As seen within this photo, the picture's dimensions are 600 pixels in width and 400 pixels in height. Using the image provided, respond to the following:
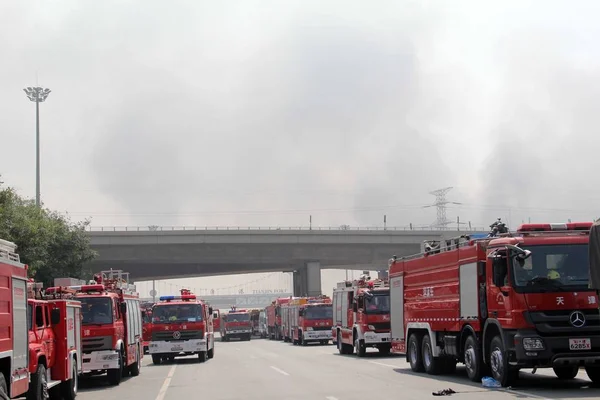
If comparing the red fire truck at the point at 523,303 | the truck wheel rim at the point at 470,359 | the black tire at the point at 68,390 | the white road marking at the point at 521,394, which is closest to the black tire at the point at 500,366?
the red fire truck at the point at 523,303

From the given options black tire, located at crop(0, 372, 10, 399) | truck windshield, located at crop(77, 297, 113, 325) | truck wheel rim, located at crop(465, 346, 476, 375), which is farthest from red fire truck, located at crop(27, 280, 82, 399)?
truck wheel rim, located at crop(465, 346, 476, 375)

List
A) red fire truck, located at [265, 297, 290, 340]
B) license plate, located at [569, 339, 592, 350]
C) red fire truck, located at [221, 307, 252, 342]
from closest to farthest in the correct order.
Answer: license plate, located at [569, 339, 592, 350], red fire truck, located at [265, 297, 290, 340], red fire truck, located at [221, 307, 252, 342]

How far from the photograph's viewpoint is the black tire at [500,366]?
16688 mm

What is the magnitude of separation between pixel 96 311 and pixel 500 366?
1094 cm

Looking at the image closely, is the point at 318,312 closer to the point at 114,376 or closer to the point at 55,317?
the point at 114,376

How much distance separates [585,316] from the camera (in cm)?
1634

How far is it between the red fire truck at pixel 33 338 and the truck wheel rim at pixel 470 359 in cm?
843

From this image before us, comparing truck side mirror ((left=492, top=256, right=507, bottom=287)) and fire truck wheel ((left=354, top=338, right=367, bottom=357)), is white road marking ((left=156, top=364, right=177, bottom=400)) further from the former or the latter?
fire truck wheel ((left=354, top=338, right=367, bottom=357))

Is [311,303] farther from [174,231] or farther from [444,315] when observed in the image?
[444,315]

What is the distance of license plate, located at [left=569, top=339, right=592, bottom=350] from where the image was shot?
16.2 m

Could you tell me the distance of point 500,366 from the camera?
667 inches

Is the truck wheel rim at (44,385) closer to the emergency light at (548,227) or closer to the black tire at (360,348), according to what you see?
the emergency light at (548,227)

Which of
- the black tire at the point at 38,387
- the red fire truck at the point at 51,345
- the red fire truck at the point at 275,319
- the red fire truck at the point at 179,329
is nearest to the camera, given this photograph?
the black tire at the point at 38,387

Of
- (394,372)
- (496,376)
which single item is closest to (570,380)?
(496,376)
